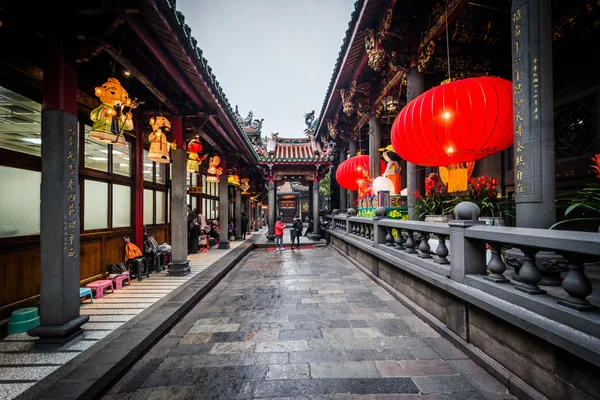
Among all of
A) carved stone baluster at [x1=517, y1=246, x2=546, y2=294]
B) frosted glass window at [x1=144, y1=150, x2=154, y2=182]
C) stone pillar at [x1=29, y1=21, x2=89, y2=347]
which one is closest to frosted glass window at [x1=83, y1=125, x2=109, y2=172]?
frosted glass window at [x1=144, y1=150, x2=154, y2=182]

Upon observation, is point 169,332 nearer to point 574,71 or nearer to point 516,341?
point 516,341

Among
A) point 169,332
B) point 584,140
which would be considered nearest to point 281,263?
point 169,332

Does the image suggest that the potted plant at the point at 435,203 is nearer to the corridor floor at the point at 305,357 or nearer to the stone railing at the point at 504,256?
the stone railing at the point at 504,256

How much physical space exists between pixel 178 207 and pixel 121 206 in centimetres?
162

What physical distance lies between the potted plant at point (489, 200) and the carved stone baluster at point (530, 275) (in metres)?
2.50

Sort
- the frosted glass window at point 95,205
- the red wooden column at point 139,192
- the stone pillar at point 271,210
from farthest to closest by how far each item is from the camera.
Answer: the stone pillar at point 271,210 → the red wooden column at point 139,192 → the frosted glass window at point 95,205

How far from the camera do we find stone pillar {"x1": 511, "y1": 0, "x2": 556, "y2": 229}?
3332 mm

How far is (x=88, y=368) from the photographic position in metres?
2.89

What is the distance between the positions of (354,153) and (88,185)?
12.0 m

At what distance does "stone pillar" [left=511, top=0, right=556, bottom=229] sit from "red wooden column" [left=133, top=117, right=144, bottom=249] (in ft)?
29.5

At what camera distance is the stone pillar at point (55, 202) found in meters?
3.46

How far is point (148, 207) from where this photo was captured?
29.6 feet

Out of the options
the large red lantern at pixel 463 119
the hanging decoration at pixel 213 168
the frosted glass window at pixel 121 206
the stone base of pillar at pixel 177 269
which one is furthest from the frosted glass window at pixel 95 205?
the large red lantern at pixel 463 119

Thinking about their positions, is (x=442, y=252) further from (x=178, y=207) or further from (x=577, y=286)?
(x=178, y=207)
